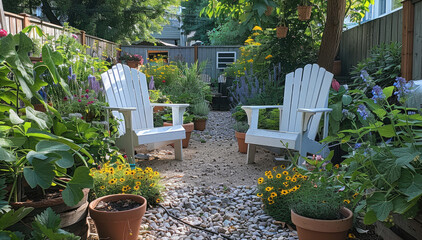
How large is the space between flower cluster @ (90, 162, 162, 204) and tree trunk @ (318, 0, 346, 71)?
3.37 metres

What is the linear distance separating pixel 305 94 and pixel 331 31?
61.1 inches

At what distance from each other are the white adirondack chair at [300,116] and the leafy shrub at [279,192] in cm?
88

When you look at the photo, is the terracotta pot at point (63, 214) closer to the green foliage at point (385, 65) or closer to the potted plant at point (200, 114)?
the green foliage at point (385, 65)

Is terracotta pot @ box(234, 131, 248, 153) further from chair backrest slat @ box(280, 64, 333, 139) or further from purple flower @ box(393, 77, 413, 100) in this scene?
purple flower @ box(393, 77, 413, 100)

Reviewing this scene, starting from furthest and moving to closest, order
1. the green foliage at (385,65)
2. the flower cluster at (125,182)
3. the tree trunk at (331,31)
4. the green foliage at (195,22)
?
the green foliage at (195,22)
the tree trunk at (331,31)
the green foliage at (385,65)
the flower cluster at (125,182)

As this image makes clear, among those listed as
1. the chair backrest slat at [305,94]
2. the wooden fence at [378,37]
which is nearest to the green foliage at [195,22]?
the wooden fence at [378,37]

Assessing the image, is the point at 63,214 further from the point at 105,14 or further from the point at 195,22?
the point at 195,22

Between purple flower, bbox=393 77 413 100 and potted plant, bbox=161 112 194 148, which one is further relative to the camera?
potted plant, bbox=161 112 194 148

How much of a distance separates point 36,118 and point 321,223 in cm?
143

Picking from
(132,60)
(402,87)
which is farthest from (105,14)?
(402,87)

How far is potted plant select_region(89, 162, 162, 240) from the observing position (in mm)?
1882

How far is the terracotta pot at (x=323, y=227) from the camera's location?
190 centimetres

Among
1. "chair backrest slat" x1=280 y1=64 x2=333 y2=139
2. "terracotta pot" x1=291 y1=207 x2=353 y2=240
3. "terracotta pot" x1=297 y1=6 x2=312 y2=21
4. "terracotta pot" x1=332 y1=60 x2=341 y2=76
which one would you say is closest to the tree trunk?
"terracotta pot" x1=297 y1=6 x2=312 y2=21

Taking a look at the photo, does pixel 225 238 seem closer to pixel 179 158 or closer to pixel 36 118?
pixel 36 118
